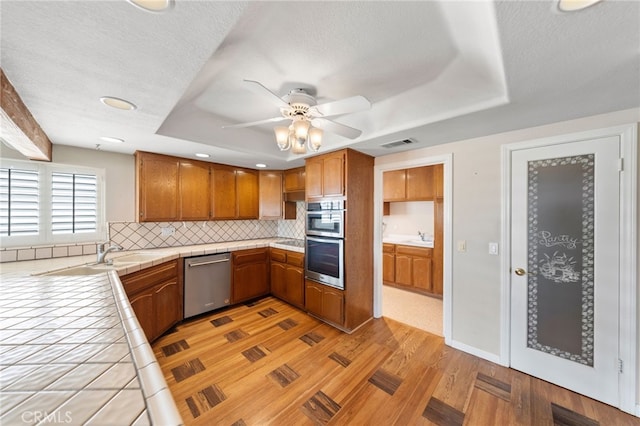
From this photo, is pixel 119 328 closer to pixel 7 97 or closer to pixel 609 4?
pixel 7 97

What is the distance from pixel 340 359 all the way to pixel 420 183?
10.4ft

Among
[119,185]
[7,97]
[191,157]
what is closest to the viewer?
[7,97]

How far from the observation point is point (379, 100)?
6.97ft

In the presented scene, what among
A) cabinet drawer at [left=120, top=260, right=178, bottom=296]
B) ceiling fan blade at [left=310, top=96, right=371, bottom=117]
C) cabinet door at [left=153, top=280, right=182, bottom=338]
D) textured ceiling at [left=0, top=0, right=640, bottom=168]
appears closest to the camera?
textured ceiling at [left=0, top=0, right=640, bottom=168]

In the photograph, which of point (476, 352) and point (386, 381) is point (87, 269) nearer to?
point (386, 381)

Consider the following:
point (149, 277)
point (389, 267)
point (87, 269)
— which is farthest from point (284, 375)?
point (389, 267)

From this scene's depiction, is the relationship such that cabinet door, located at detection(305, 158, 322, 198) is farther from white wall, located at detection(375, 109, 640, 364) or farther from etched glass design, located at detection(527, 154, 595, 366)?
etched glass design, located at detection(527, 154, 595, 366)

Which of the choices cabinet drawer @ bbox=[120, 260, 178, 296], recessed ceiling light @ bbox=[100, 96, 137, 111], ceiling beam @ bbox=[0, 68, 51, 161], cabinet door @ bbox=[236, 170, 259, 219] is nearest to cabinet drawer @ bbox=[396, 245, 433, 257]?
cabinet door @ bbox=[236, 170, 259, 219]

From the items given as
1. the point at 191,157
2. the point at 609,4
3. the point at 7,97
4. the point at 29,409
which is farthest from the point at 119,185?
the point at 609,4

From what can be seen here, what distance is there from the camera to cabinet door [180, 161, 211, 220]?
10.9 feet

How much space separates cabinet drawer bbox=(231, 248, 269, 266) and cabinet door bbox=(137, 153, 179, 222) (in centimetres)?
98

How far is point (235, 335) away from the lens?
2775 millimetres

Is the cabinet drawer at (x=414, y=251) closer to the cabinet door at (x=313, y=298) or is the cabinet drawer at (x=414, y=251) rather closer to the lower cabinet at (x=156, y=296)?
the cabinet door at (x=313, y=298)

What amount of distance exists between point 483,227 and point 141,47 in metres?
2.91
